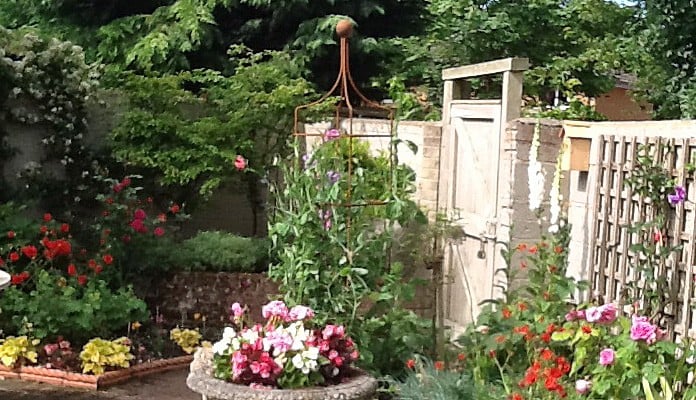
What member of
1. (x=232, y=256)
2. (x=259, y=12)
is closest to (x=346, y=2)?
(x=259, y=12)

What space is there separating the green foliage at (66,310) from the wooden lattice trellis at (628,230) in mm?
3180

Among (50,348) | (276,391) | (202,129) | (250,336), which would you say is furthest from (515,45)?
(276,391)

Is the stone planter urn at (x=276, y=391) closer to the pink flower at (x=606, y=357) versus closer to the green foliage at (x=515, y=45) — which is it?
the pink flower at (x=606, y=357)

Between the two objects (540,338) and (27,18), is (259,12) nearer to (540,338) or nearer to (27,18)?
(27,18)

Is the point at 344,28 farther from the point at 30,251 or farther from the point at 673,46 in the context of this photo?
the point at 673,46

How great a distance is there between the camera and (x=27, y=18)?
425 inches

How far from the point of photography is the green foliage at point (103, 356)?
5.62 meters

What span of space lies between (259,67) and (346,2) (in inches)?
82.1

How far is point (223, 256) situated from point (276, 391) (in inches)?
130

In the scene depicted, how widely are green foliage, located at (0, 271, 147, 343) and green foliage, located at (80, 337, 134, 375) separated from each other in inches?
5.9

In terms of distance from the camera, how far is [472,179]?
5961 millimetres

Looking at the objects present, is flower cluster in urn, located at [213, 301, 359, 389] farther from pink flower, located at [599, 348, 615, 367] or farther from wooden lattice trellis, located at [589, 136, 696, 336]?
wooden lattice trellis, located at [589, 136, 696, 336]

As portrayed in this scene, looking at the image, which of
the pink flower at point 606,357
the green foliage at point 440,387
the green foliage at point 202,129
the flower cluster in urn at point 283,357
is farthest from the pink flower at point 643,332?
the green foliage at point 202,129

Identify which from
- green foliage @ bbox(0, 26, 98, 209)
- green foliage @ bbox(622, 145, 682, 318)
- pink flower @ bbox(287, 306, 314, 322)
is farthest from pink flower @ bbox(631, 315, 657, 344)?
green foliage @ bbox(0, 26, 98, 209)
